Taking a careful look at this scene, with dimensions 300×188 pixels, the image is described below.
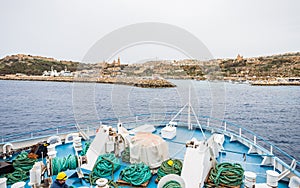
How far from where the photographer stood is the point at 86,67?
5012 mm

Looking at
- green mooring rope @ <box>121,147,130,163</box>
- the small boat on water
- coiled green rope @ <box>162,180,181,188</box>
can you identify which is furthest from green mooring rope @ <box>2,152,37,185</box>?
coiled green rope @ <box>162,180,181,188</box>

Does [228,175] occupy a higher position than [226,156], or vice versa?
[228,175]

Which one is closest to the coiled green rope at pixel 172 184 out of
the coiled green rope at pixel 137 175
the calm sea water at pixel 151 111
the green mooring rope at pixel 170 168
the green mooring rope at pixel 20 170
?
the green mooring rope at pixel 170 168

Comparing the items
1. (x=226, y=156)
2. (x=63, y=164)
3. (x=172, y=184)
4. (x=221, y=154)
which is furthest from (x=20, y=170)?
(x=226, y=156)

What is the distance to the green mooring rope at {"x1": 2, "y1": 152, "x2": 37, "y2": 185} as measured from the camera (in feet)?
13.1

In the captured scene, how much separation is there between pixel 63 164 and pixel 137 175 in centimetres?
143

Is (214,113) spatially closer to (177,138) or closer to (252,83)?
(177,138)

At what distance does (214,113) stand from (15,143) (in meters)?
6.39

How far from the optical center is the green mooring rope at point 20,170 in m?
3.98

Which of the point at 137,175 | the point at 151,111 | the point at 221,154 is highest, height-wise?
the point at 151,111

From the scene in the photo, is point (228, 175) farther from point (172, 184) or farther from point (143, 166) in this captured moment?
point (143, 166)

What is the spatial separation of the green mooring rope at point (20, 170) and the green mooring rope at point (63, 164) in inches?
29.6

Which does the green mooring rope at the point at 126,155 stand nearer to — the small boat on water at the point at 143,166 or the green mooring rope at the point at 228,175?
the small boat on water at the point at 143,166

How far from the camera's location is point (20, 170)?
4172 mm
